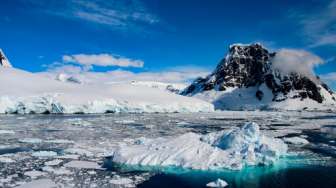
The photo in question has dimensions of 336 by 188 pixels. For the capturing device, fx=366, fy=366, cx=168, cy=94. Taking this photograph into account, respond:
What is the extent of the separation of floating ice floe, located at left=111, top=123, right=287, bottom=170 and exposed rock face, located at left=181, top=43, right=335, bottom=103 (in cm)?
14621

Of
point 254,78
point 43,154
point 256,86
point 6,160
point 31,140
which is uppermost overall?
point 254,78

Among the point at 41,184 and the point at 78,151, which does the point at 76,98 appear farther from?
the point at 41,184

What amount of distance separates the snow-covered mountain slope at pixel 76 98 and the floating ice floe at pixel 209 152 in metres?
36.2

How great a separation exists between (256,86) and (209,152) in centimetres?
16690

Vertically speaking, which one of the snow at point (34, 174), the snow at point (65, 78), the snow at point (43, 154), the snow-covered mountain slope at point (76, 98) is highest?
the snow at point (65, 78)

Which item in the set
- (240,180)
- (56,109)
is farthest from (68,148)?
(56,109)

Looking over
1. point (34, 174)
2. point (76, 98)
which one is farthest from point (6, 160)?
point (76, 98)

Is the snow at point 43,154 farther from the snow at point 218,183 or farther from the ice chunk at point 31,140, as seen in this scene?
the snow at point 218,183

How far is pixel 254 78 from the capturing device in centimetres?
18000

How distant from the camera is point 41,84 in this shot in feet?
186

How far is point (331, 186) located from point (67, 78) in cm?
11006

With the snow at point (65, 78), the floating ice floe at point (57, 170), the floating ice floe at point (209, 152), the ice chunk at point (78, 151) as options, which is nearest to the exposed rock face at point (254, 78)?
the snow at point (65, 78)

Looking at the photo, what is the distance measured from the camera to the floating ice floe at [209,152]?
13367 millimetres

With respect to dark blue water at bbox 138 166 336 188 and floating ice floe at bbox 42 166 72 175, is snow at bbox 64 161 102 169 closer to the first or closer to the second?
floating ice floe at bbox 42 166 72 175
